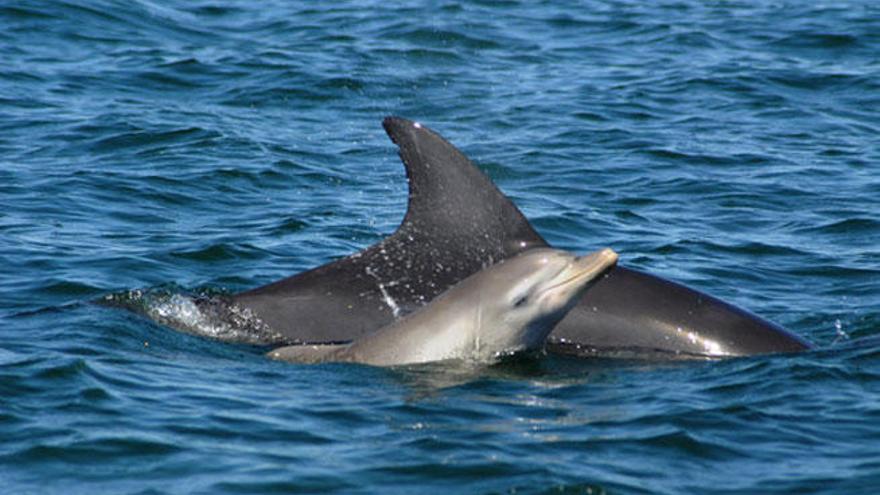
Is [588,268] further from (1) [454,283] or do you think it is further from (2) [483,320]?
(1) [454,283]

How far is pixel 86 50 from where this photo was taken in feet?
74.3

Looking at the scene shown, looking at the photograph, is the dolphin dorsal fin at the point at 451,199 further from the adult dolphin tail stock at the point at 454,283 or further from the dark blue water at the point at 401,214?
the dark blue water at the point at 401,214

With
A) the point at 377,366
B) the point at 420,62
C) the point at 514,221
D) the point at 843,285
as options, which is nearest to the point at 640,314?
the point at 514,221

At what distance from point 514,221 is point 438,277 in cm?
64

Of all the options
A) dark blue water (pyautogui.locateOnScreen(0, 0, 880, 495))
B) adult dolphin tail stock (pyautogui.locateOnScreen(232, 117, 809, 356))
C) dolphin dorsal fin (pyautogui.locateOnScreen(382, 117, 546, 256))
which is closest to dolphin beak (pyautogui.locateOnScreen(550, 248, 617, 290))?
dark blue water (pyautogui.locateOnScreen(0, 0, 880, 495))

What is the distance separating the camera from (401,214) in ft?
53.6

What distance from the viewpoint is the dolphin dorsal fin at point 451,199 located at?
455 inches

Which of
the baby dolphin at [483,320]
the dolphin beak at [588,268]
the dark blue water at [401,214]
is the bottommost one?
the dark blue water at [401,214]

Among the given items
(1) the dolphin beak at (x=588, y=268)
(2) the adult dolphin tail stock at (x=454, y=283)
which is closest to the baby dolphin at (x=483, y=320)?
(1) the dolphin beak at (x=588, y=268)

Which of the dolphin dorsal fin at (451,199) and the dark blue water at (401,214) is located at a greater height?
the dolphin dorsal fin at (451,199)

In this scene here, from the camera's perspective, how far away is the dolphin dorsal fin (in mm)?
11547

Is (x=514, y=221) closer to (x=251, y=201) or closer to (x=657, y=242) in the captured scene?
(x=657, y=242)

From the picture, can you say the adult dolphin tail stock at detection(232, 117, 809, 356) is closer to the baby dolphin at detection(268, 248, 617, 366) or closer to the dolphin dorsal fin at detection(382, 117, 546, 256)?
the dolphin dorsal fin at detection(382, 117, 546, 256)

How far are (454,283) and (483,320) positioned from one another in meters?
0.94
